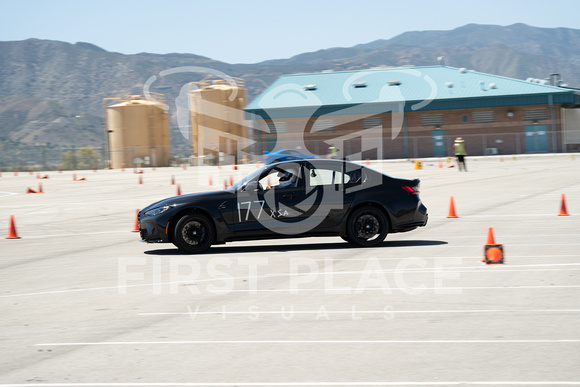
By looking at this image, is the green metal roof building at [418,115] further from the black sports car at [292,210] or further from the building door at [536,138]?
the black sports car at [292,210]

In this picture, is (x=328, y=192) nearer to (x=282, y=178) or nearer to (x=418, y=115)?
(x=282, y=178)

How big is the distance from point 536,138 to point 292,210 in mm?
55346

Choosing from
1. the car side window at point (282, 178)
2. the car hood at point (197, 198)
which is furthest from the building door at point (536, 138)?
the car hood at point (197, 198)

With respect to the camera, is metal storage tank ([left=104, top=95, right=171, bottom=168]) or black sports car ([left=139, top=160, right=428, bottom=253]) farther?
metal storage tank ([left=104, top=95, right=171, bottom=168])

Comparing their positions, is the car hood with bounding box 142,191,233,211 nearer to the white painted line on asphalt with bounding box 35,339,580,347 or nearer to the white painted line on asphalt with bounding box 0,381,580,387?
the white painted line on asphalt with bounding box 35,339,580,347

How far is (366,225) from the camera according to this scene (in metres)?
12.2

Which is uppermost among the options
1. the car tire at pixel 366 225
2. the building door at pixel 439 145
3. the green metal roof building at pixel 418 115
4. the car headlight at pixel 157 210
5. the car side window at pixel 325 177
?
the green metal roof building at pixel 418 115

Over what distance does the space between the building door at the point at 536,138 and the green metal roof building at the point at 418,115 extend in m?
0.08

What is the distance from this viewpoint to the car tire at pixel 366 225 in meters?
12.1

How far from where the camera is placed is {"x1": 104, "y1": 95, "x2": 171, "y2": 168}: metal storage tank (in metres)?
70.6

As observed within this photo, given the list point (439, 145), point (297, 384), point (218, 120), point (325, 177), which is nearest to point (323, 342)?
point (297, 384)

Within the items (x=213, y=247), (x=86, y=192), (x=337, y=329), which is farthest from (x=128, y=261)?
(x=86, y=192)

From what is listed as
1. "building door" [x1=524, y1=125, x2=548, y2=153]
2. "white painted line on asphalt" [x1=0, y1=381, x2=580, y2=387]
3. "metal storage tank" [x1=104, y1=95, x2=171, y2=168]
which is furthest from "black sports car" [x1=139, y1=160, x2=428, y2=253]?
"metal storage tank" [x1=104, y1=95, x2=171, y2=168]

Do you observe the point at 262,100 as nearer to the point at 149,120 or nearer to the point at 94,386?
the point at 149,120
